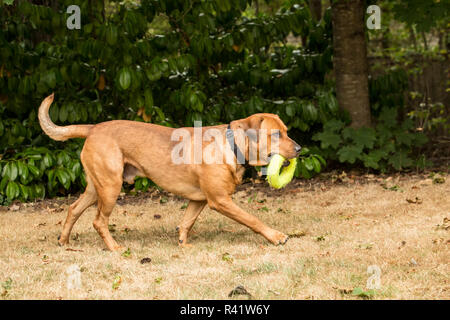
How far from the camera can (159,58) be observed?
25.7ft

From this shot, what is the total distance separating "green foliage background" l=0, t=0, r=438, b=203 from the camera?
7812mm

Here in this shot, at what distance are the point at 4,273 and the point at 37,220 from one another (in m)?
2.65

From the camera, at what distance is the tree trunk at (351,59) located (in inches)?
341

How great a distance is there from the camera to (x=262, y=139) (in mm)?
5023

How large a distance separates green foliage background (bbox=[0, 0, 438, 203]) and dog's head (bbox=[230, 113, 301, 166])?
2940mm

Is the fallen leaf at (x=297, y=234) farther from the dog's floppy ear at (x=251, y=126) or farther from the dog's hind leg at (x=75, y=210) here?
the dog's hind leg at (x=75, y=210)

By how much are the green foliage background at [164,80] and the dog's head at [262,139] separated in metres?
2.94

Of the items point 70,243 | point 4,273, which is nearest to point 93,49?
point 70,243

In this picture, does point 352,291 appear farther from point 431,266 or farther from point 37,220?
point 37,220

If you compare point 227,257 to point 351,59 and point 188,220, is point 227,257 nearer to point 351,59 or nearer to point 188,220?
point 188,220

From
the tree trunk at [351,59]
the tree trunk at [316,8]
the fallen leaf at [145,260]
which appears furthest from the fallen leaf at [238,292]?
the tree trunk at [316,8]

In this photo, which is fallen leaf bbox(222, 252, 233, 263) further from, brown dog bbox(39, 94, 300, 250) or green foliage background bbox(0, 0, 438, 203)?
green foliage background bbox(0, 0, 438, 203)

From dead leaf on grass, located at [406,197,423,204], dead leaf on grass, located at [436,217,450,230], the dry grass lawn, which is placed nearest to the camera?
the dry grass lawn

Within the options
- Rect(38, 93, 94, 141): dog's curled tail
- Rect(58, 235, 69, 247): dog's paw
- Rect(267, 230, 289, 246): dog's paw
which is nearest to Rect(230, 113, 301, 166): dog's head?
Rect(267, 230, 289, 246): dog's paw
